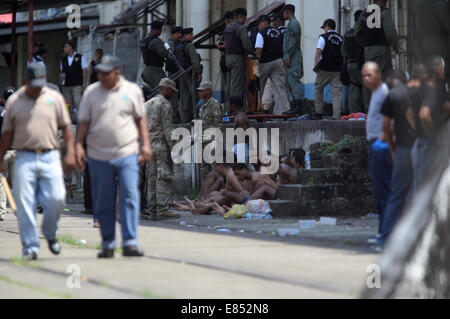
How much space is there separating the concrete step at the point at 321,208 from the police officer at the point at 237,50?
4.15 metres

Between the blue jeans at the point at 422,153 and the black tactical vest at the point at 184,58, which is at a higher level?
the black tactical vest at the point at 184,58

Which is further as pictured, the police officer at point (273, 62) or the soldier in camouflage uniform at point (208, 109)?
the police officer at point (273, 62)

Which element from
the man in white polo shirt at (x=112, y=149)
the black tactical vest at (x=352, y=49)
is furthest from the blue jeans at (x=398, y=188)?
the black tactical vest at (x=352, y=49)

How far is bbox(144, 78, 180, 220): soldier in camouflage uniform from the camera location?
1461 cm

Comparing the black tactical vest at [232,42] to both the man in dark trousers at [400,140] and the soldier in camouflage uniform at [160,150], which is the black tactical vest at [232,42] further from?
the man in dark trousers at [400,140]

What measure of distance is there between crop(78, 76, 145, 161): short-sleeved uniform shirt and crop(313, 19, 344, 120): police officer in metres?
7.60

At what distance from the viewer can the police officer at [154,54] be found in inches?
730

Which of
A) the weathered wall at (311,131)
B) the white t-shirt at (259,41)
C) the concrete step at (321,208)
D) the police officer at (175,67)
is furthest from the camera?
the police officer at (175,67)

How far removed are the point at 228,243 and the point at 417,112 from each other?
2.61 meters

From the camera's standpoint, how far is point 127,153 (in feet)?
30.8

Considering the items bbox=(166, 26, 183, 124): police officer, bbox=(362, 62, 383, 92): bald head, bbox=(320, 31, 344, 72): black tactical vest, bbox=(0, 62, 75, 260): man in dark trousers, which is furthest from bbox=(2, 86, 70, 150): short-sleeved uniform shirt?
bbox=(166, 26, 183, 124): police officer

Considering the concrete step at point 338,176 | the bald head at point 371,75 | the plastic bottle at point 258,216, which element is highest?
the bald head at point 371,75

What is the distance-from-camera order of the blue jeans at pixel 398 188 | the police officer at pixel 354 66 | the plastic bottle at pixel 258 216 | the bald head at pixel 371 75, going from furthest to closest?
the police officer at pixel 354 66
the plastic bottle at pixel 258 216
the bald head at pixel 371 75
the blue jeans at pixel 398 188

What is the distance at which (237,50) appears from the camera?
58.2 ft
